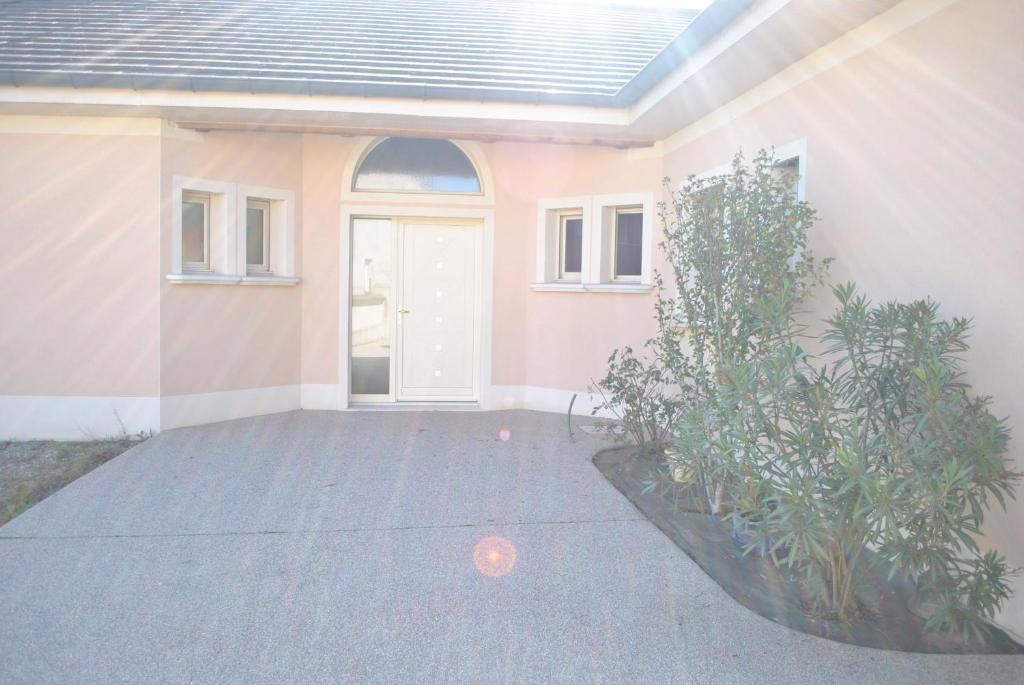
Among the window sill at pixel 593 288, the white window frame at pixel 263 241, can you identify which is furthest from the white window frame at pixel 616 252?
the white window frame at pixel 263 241

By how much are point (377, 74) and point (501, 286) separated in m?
3.03

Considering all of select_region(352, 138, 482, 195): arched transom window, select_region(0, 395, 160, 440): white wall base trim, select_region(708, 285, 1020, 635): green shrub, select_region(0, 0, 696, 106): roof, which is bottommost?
select_region(0, 395, 160, 440): white wall base trim

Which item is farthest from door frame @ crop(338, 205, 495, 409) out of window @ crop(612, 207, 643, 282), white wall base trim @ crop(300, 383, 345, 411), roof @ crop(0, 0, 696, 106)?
roof @ crop(0, 0, 696, 106)

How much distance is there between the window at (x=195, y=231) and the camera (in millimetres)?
9375

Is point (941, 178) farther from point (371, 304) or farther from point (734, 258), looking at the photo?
point (371, 304)

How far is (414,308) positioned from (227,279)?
2.29m

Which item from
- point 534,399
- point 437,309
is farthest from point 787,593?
point 437,309

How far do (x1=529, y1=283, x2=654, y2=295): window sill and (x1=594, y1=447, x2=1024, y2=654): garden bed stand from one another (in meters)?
3.36

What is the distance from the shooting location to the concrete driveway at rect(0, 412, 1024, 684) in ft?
12.6

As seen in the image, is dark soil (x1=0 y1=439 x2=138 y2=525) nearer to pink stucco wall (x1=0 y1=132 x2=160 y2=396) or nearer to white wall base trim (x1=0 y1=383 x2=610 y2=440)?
white wall base trim (x1=0 y1=383 x2=610 y2=440)

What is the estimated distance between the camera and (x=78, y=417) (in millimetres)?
8938

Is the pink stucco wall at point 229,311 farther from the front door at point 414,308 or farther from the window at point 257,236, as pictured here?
the front door at point 414,308

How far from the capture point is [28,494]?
22.2 feet

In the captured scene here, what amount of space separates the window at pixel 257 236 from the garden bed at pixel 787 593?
5566mm
